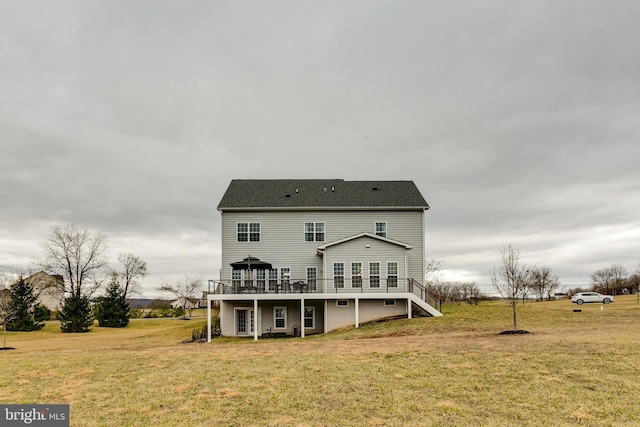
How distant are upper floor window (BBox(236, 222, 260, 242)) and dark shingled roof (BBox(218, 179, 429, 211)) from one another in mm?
1200

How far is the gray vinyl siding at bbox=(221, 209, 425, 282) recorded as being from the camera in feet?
99.5

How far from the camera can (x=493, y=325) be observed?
74.2 ft

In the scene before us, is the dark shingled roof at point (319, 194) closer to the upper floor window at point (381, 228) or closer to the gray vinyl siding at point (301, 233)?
the gray vinyl siding at point (301, 233)

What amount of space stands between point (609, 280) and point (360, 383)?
228 feet

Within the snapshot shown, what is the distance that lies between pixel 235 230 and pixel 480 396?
22266 millimetres

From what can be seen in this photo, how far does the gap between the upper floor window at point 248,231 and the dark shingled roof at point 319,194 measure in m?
1.20

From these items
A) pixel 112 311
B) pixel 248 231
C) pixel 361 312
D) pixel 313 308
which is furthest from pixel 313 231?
pixel 112 311

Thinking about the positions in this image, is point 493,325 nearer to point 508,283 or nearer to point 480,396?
point 508,283

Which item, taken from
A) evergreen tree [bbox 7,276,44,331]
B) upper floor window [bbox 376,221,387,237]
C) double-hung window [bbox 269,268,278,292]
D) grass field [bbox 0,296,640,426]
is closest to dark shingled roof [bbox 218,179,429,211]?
upper floor window [bbox 376,221,387,237]

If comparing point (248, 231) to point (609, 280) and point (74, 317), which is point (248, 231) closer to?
point (74, 317)

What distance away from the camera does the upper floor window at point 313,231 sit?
30.7 m

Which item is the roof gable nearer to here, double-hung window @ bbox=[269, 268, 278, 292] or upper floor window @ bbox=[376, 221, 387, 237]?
upper floor window @ bbox=[376, 221, 387, 237]

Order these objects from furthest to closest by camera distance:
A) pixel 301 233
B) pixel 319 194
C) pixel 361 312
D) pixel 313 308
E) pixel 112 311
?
1. pixel 112 311
2. pixel 319 194
3. pixel 301 233
4. pixel 313 308
5. pixel 361 312

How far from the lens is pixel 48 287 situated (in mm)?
58031
